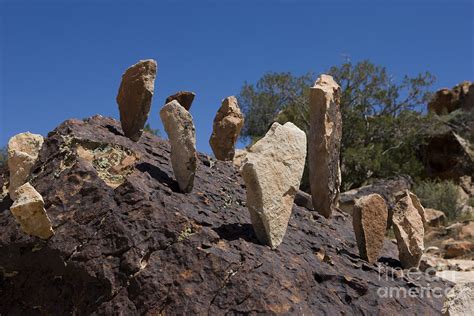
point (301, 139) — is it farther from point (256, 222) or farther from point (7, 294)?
point (7, 294)

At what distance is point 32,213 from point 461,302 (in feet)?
7.70

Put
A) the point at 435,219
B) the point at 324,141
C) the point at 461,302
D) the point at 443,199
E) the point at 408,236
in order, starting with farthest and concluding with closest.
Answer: the point at 443,199, the point at 435,219, the point at 324,141, the point at 408,236, the point at 461,302

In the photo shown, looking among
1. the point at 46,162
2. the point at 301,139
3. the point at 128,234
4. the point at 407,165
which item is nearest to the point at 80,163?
the point at 46,162

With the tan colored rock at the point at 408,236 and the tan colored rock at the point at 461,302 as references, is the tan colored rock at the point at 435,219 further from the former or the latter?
the tan colored rock at the point at 461,302

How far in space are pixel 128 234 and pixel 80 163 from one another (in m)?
0.67

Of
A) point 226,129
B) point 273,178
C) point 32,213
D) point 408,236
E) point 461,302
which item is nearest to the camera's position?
point 461,302

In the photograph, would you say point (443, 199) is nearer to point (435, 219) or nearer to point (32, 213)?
point (435, 219)

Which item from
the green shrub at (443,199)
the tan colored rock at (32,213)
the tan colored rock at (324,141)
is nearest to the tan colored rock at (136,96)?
the tan colored rock at (32,213)

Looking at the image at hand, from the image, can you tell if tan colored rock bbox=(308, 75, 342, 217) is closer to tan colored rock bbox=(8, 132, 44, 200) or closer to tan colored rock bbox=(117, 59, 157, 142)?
tan colored rock bbox=(117, 59, 157, 142)

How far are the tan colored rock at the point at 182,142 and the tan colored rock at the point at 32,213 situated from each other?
35.6 inches

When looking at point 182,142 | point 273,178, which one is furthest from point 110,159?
point 273,178

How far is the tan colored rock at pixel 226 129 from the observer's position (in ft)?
17.8

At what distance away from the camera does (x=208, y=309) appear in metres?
2.83

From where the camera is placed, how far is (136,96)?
4320mm
